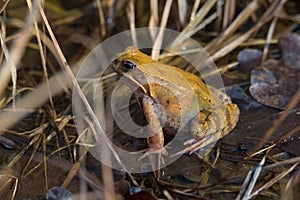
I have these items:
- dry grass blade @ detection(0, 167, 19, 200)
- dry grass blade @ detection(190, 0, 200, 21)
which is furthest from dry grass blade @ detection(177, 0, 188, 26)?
dry grass blade @ detection(0, 167, 19, 200)

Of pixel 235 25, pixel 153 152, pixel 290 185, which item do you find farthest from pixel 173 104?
pixel 235 25

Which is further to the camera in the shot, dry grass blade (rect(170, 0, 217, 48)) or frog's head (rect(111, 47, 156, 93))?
dry grass blade (rect(170, 0, 217, 48))

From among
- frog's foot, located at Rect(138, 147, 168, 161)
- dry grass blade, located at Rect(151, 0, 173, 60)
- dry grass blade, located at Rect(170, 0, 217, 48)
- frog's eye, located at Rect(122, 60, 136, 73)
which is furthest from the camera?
dry grass blade, located at Rect(170, 0, 217, 48)

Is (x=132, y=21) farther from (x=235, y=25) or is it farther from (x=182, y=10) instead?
(x=235, y=25)

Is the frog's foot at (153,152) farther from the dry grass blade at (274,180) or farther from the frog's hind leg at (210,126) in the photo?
the dry grass blade at (274,180)

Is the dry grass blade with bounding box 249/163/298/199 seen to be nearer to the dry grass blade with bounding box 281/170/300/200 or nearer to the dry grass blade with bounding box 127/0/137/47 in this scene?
the dry grass blade with bounding box 281/170/300/200

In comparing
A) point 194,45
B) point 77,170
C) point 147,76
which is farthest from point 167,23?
point 77,170

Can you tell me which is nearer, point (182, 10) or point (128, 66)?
point (128, 66)
